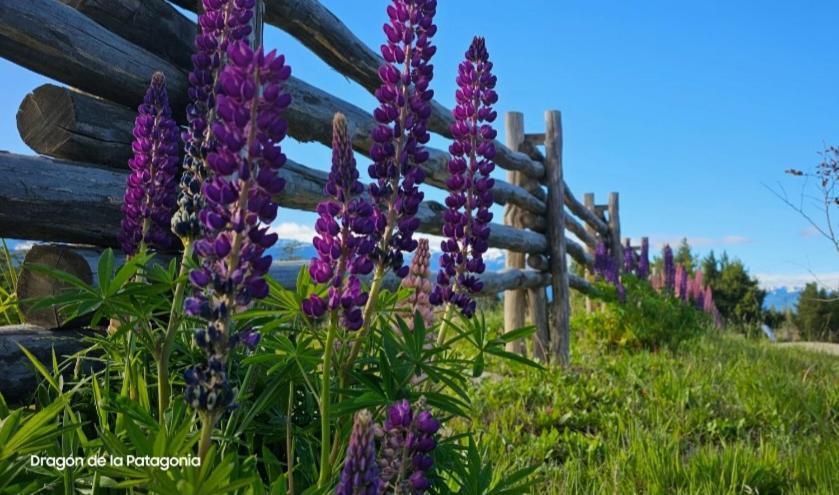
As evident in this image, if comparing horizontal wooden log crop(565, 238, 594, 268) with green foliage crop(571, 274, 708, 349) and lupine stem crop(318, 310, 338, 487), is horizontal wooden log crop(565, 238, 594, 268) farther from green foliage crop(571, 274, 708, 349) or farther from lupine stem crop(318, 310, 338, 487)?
lupine stem crop(318, 310, 338, 487)

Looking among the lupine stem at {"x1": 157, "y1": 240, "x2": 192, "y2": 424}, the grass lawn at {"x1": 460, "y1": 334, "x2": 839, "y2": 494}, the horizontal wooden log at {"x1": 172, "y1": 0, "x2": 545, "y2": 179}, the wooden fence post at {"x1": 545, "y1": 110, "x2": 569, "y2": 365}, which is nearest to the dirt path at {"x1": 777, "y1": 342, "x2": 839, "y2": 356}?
the grass lawn at {"x1": 460, "y1": 334, "x2": 839, "y2": 494}

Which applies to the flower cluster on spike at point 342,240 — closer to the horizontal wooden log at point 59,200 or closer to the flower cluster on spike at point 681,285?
the horizontal wooden log at point 59,200

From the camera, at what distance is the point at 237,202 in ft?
4.16

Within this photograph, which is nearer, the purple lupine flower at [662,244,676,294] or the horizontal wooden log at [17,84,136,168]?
the horizontal wooden log at [17,84,136,168]

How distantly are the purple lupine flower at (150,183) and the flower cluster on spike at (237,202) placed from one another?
90 centimetres

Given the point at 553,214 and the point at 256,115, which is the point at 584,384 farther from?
the point at 256,115

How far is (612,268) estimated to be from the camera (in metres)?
9.27

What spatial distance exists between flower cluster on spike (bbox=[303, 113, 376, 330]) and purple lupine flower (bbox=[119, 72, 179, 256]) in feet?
2.58

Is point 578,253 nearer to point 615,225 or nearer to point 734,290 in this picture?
point 615,225

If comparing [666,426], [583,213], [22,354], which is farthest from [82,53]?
[583,213]

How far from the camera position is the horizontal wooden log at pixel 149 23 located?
111 inches

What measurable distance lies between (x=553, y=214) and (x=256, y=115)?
6758mm

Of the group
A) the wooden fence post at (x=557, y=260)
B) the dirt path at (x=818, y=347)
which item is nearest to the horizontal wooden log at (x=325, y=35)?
the wooden fence post at (x=557, y=260)

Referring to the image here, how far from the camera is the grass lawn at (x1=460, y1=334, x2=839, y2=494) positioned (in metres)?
3.28
